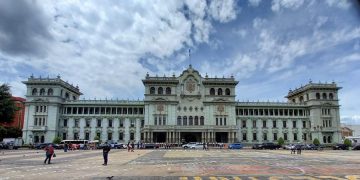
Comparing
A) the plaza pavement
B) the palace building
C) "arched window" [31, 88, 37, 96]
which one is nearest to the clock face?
the palace building

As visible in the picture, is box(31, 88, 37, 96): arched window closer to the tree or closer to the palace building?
the palace building

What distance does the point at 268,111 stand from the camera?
9894 centimetres

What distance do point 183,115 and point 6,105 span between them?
45.2 m

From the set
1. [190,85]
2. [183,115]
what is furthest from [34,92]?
[190,85]

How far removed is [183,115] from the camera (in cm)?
9275

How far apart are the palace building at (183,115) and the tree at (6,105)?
19338mm

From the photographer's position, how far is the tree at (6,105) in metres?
68.6

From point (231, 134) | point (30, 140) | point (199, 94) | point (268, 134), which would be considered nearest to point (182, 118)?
point (199, 94)

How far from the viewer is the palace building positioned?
297 feet

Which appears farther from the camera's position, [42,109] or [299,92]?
[299,92]

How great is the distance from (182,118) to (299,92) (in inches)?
1625

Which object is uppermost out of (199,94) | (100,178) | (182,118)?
(199,94)

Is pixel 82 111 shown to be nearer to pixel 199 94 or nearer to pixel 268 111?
pixel 199 94

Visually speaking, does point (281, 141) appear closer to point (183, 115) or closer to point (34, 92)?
point (183, 115)
